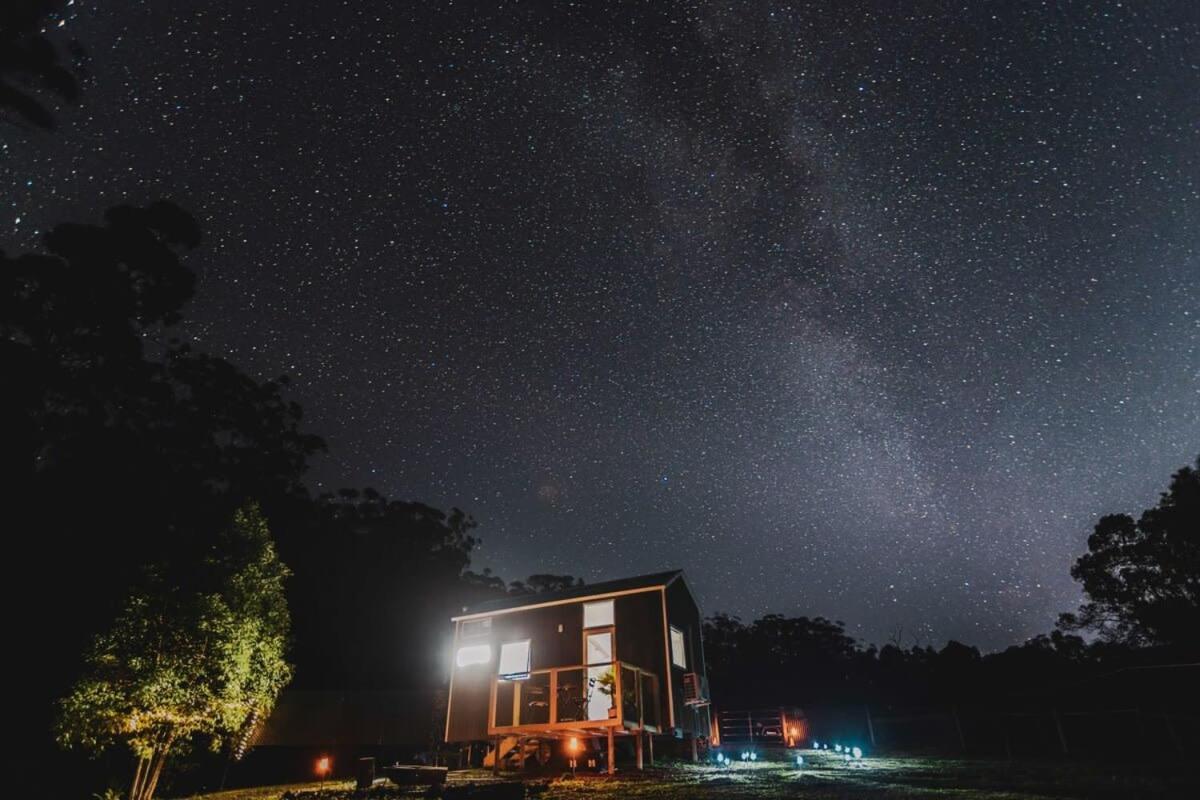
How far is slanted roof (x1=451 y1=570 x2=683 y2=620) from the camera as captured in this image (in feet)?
71.2

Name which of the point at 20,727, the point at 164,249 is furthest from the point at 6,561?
the point at 164,249

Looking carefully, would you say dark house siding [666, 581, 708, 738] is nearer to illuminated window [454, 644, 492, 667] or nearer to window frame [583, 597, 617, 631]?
window frame [583, 597, 617, 631]

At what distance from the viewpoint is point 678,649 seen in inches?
877

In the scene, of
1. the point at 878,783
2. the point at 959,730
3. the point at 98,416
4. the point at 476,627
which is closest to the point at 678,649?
the point at 476,627

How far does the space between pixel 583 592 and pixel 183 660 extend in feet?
38.6

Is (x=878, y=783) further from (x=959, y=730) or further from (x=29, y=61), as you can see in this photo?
(x=29, y=61)

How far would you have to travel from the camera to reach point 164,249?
2664 cm

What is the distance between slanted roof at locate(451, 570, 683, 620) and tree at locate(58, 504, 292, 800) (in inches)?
284

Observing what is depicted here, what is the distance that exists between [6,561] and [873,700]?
47855 mm

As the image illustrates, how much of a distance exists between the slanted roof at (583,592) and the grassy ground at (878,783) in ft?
18.4

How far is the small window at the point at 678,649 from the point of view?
21602mm

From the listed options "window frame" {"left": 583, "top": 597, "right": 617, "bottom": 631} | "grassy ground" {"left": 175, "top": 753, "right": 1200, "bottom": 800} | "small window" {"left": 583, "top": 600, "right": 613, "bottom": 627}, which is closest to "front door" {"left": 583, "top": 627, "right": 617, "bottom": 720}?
"window frame" {"left": 583, "top": 597, "right": 617, "bottom": 631}

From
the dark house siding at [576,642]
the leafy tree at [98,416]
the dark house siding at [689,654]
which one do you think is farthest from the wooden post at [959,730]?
the leafy tree at [98,416]

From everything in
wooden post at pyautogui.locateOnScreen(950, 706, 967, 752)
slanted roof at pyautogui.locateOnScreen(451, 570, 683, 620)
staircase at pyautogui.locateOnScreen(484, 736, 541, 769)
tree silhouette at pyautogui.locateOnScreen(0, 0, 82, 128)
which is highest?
tree silhouette at pyautogui.locateOnScreen(0, 0, 82, 128)
